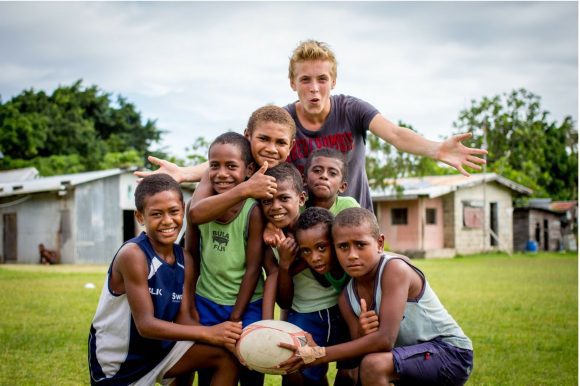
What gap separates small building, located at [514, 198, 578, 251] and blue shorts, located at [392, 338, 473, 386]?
3160 centimetres

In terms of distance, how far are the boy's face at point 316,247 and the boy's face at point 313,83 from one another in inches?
46.3

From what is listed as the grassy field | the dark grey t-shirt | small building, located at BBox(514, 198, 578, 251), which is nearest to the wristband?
the dark grey t-shirt

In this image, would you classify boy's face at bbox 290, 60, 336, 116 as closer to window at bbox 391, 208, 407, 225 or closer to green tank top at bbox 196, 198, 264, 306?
green tank top at bbox 196, 198, 264, 306

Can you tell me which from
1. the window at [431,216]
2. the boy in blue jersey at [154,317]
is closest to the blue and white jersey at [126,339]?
the boy in blue jersey at [154,317]

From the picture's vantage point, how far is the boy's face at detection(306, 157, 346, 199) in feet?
14.1

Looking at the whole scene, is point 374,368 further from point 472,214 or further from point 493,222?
point 493,222

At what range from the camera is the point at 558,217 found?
3581cm

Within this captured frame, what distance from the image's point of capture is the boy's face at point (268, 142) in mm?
4168

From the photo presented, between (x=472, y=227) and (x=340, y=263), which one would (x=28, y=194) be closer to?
(x=472, y=227)

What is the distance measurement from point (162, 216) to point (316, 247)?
954 mm

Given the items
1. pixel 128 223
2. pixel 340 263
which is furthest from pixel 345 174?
pixel 128 223

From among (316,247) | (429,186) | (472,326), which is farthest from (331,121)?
(429,186)

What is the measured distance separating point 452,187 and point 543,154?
66.5ft

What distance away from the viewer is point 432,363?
3.85m
